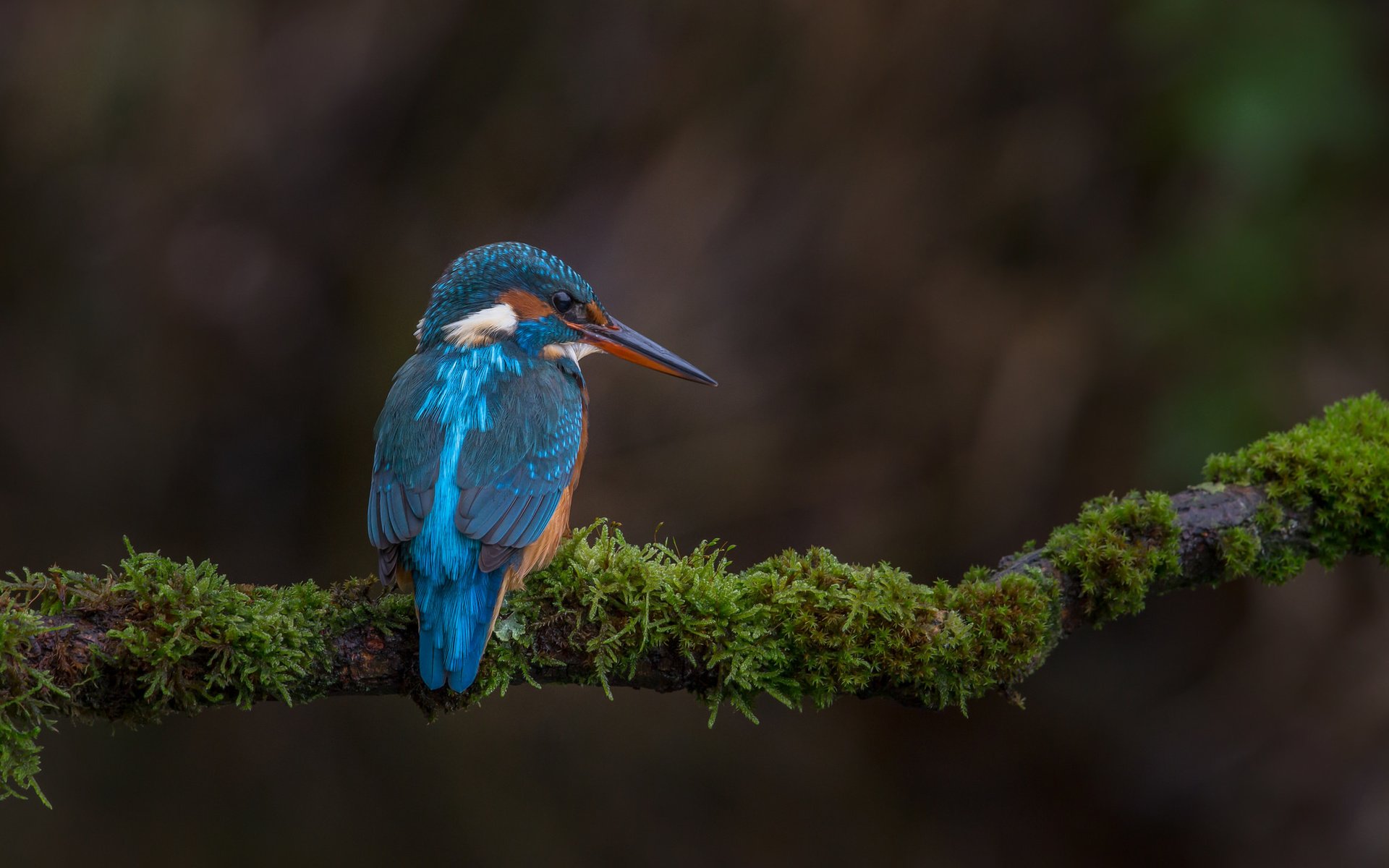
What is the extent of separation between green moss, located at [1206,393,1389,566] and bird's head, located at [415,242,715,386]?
1375 millimetres

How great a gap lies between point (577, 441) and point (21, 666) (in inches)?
43.4

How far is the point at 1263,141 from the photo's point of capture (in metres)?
3.65

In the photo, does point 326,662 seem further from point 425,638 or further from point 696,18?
point 696,18

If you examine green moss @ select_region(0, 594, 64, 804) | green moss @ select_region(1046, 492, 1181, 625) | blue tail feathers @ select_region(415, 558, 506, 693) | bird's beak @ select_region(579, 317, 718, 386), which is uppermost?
bird's beak @ select_region(579, 317, 718, 386)

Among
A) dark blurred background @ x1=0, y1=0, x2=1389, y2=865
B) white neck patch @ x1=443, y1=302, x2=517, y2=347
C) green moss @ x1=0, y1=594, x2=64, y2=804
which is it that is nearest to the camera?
green moss @ x1=0, y1=594, x2=64, y2=804

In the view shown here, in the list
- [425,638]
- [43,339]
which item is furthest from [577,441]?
[43,339]

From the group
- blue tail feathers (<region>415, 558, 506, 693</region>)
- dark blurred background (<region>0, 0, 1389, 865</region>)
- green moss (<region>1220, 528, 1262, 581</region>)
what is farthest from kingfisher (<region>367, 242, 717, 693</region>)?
dark blurred background (<region>0, 0, 1389, 865</region>)

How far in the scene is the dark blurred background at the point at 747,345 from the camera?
12.7 feet

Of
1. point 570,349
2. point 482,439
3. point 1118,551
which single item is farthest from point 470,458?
point 1118,551

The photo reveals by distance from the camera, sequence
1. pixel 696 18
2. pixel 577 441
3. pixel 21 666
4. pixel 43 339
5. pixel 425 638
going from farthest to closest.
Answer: pixel 43 339
pixel 696 18
pixel 577 441
pixel 425 638
pixel 21 666

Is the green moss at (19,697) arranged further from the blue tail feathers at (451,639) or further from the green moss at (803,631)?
the green moss at (803,631)

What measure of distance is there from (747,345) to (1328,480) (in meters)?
2.30

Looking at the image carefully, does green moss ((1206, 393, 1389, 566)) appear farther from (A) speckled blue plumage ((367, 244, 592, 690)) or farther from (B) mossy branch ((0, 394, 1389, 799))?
(A) speckled blue plumage ((367, 244, 592, 690))

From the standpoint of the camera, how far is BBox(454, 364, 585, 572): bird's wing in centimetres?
216
